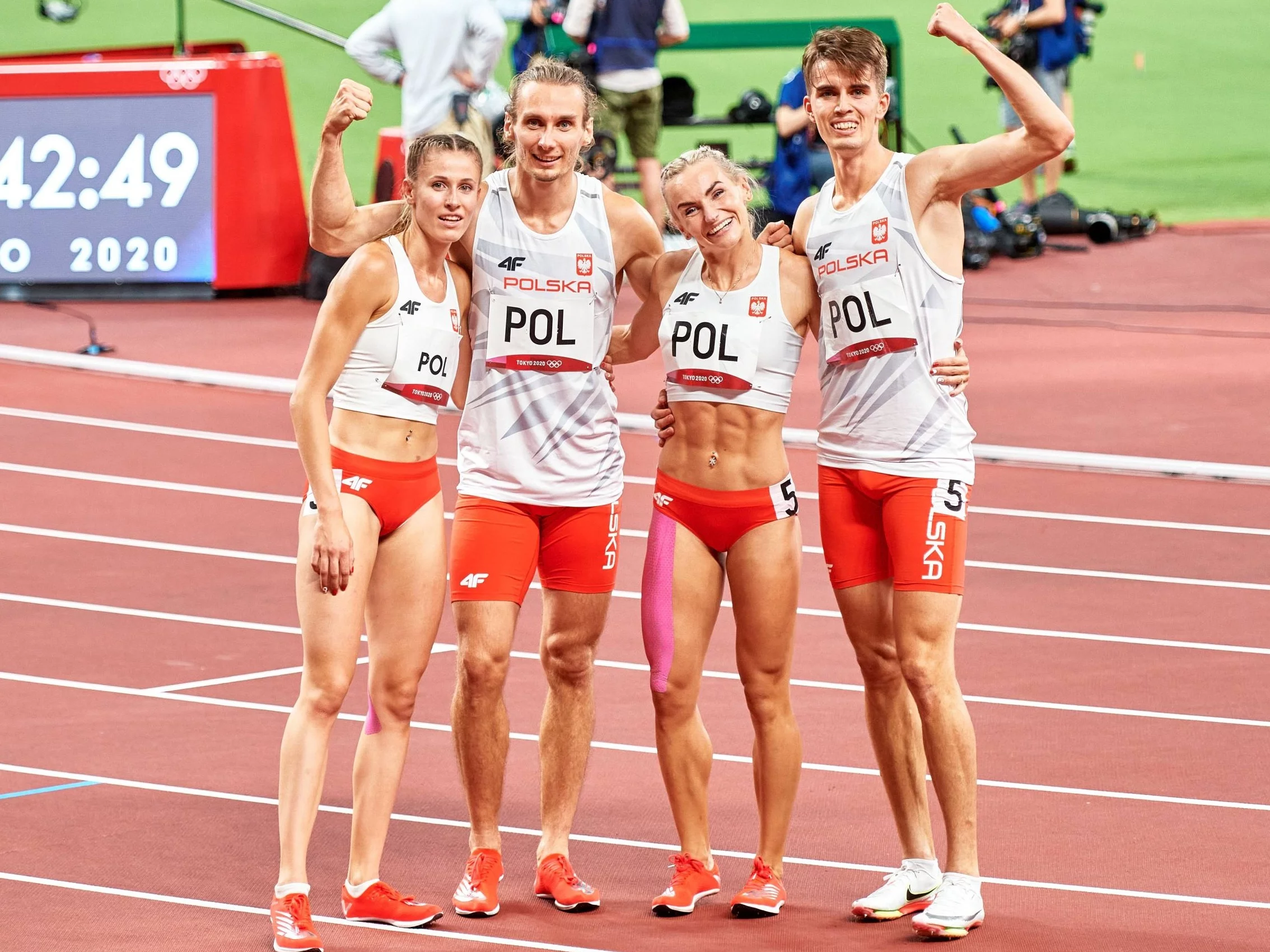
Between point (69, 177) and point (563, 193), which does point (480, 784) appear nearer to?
point (563, 193)

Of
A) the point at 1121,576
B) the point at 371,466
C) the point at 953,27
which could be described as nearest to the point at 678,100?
the point at 1121,576

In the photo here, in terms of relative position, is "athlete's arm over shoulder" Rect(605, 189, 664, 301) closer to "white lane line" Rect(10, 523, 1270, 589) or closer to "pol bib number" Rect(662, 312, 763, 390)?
"pol bib number" Rect(662, 312, 763, 390)

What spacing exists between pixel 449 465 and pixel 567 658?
4.80 metres

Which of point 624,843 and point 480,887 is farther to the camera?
point 624,843

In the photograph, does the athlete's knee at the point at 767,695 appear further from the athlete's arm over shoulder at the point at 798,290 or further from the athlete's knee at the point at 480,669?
the athlete's arm over shoulder at the point at 798,290

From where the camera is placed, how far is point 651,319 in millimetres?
5441

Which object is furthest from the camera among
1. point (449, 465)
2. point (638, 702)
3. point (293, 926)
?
point (449, 465)

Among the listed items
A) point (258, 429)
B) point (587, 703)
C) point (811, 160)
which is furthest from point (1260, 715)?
point (811, 160)

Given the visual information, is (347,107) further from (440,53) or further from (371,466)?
(440,53)

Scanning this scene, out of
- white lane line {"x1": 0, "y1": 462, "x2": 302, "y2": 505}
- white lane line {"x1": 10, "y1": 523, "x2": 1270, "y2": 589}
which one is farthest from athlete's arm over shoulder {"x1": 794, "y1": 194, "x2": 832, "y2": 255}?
white lane line {"x1": 0, "y1": 462, "x2": 302, "y2": 505}

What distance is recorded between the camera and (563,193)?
5.25 metres

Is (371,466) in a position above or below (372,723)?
above

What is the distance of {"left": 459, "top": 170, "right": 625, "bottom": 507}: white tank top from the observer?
5219mm

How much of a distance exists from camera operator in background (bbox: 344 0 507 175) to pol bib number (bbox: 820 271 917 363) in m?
7.87
